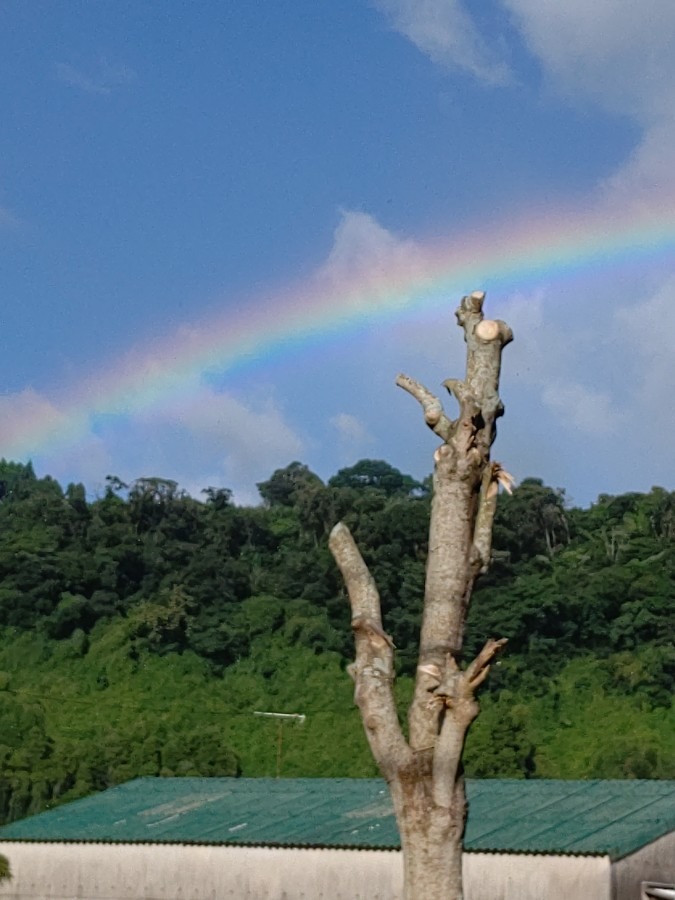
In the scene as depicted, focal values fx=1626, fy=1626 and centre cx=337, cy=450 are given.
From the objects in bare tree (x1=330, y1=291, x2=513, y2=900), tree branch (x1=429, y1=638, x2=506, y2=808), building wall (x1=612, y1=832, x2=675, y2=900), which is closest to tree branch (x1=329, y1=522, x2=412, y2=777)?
bare tree (x1=330, y1=291, x2=513, y2=900)

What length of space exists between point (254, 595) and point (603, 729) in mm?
27511

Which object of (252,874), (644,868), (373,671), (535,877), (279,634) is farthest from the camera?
(279,634)

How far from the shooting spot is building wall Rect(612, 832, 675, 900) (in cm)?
2750

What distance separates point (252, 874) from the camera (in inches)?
1258

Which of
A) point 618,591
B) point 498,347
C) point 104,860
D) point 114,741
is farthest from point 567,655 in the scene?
point 498,347

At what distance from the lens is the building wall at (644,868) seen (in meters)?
27.5

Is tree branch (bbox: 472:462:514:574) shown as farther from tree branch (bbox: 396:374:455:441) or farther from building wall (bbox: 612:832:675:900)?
building wall (bbox: 612:832:675:900)

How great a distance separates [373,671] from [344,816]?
23.1 meters

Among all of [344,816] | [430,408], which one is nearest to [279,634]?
[344,816]

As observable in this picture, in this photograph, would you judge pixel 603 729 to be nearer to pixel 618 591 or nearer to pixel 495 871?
pixel 618 591

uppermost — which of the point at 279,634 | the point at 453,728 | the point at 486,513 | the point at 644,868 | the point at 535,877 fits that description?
the point at 279,634

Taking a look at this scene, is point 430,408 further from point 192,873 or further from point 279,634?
point 279,634

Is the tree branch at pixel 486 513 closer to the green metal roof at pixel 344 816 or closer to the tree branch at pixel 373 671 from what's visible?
the tree branch at pixel 373 671

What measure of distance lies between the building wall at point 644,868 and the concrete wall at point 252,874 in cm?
41
